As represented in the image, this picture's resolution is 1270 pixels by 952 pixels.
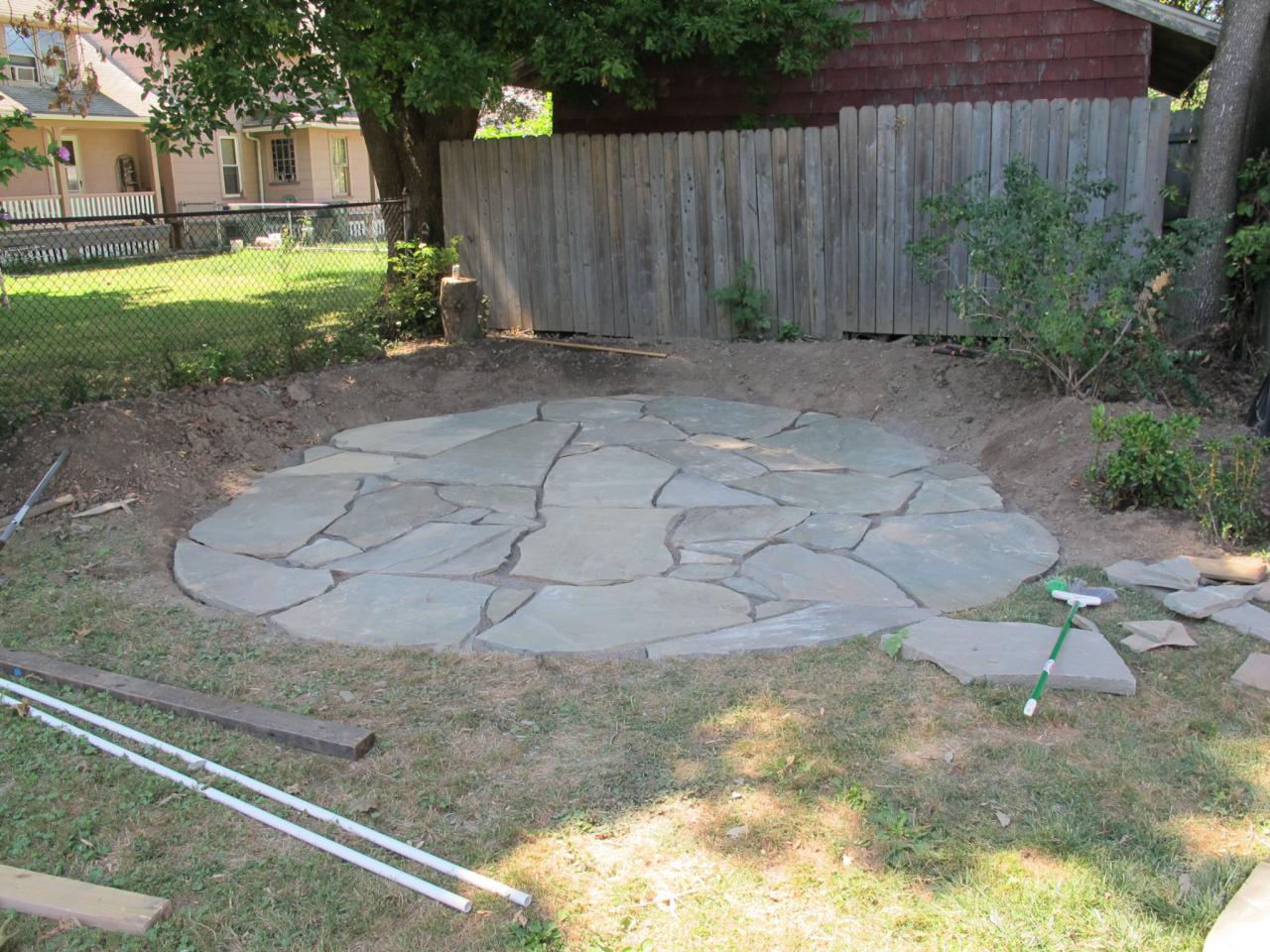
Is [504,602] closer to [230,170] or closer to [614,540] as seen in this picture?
[614,540]

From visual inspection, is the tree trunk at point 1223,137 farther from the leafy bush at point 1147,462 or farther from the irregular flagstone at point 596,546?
the irregular flagstone at point 596,546

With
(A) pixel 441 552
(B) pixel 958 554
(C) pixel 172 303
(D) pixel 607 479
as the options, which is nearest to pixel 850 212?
(D) pixel 607 479

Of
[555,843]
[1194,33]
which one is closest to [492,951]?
[555,843]

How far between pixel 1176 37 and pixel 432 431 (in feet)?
24.3

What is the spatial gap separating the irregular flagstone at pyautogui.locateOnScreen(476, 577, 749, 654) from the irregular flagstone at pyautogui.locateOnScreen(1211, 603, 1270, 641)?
5.65ft

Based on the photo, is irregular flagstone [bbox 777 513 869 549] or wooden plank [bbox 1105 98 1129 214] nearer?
irregular flagstone [bbox 777 513 869 549]

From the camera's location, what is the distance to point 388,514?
5.45 m

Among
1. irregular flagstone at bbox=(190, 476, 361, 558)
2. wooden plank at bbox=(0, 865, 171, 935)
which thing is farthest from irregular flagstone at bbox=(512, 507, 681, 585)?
wooden plank at bbox=(0, 865, 171, 935)

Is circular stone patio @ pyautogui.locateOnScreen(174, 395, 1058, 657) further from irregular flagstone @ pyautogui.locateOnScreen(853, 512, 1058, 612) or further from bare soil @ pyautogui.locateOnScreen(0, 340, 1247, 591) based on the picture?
bare soil @ pyautogui.locateOnScreen(0, 340, 1247, 591)

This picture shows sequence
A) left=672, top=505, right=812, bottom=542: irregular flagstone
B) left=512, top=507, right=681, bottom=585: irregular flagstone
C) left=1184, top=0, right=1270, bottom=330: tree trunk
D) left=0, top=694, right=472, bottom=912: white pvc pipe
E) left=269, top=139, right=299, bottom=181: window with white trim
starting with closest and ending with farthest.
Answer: left=0, top=694, right=472, bottom=912: white pvc pipe → left=512, top=507, right=681, bottom=585: irregular flagstone → left=672, top=505, right=812, bottom=542: irregular flagstone → left=1184, top=0, right=1270, bottom=330: tree trunk → left=269, top=139, right=299, bottom=181: window with white trim

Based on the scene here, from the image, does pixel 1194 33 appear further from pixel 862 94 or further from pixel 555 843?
pixel 555 843

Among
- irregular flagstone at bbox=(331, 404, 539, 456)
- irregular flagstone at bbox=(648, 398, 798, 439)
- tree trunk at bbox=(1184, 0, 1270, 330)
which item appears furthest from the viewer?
irregular flagstone at bbox=(648, 398, 798, 439)

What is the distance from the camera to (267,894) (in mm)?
2537

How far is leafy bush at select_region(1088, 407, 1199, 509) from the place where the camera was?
4824mm
